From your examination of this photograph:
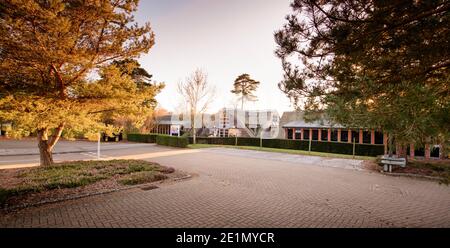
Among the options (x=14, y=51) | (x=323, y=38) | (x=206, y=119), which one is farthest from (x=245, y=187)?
(x=206, y=119)

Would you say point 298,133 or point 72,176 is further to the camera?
point 298,133

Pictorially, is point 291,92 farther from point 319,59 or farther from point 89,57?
point 89,57

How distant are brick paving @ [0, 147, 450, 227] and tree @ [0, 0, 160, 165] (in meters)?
3.59

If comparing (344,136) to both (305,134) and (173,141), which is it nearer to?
(305,134)

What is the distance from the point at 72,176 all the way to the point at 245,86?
4635 centimetres

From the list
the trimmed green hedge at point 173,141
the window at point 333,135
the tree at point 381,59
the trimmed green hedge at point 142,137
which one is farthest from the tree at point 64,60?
the window at point 333,135

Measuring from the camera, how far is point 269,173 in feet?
38.0

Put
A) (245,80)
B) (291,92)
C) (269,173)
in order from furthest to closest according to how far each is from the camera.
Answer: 1. (245,80)
2. (269,173)
3. (291,92)

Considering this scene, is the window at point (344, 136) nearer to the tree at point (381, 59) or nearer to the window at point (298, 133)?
the window at point (298, 133)

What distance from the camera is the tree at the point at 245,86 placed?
51562 mm

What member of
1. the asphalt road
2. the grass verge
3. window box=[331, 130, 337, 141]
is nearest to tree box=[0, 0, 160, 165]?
the asphalt road

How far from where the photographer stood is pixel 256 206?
638 cm

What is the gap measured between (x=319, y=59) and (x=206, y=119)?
127 ft

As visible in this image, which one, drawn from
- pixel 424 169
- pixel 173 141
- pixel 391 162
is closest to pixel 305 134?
pixel 173 141
